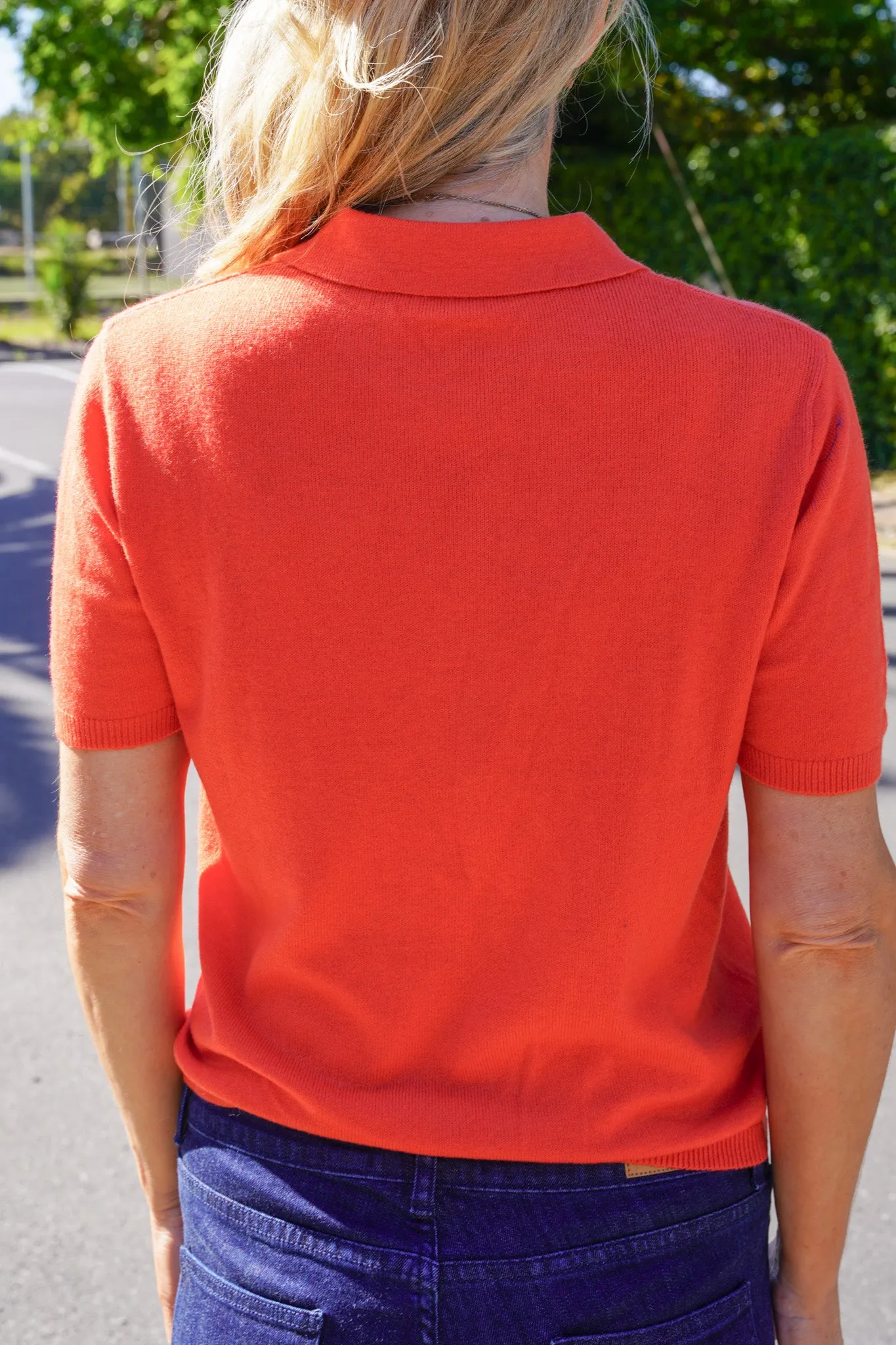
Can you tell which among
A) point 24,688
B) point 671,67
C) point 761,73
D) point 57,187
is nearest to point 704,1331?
point 24,688

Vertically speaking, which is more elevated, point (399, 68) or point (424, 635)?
point (399, 68)

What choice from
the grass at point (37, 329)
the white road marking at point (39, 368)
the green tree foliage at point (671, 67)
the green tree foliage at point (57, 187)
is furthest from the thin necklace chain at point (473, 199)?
the green tree foliage at point (57, 187)

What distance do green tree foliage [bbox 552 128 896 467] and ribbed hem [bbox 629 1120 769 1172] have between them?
35.2 ft

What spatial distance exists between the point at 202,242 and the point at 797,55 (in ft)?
44.2

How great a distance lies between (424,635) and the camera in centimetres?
94

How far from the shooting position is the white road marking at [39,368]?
18766 mm

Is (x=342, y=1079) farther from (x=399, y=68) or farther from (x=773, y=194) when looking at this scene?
(x=773, y=194)

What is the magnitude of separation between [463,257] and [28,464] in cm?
1129

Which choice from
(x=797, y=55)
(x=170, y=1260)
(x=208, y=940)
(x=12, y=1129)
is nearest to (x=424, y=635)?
(x=208, y=940)

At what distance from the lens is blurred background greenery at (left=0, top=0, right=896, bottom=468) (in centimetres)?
1099

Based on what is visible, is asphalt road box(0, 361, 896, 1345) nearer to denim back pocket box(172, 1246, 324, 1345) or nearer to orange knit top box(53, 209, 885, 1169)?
denim back pocket box(172, 1246, 324, 1345)

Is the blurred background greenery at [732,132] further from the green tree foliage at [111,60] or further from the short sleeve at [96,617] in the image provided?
the short sleeve at [96,617]

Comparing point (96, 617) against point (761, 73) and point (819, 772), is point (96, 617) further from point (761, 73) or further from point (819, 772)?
point (761, 73)

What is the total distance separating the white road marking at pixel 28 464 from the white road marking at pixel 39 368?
608 cm
